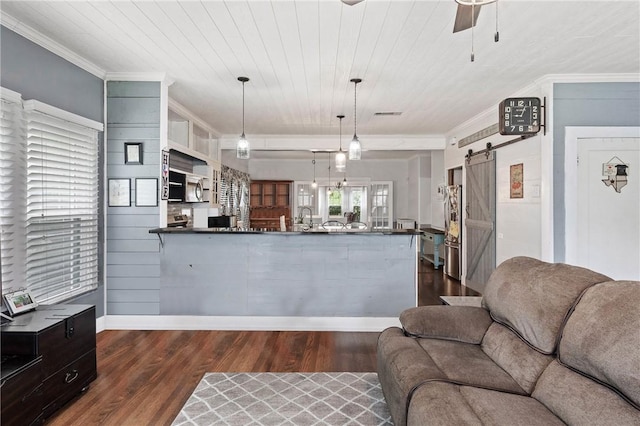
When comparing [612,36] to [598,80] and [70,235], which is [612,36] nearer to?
[598,80]

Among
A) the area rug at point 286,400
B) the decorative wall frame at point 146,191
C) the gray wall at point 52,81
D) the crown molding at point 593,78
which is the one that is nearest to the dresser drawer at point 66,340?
the area rug at point 286,400

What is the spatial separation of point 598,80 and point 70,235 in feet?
18.3

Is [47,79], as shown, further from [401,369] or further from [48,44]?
[401,369]

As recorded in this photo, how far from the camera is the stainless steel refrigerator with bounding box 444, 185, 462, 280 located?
21.4 ft

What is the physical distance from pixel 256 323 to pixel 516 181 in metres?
3.66

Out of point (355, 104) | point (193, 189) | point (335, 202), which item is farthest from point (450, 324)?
point (335, 202)

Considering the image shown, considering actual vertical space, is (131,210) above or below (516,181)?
below

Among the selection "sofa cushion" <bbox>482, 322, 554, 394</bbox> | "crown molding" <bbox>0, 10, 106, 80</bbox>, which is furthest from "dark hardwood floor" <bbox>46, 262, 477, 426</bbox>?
"crown molding" <bbox>0, 10, 106, 80</bbox>

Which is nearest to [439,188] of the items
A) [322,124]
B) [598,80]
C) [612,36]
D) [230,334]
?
[322,124]

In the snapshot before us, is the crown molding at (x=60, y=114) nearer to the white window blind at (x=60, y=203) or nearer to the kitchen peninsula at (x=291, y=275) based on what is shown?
the white window blind at (x=60, y=203)

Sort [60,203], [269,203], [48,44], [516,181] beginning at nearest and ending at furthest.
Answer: [48,44] < [60,203] < [516,181] < [269,203]

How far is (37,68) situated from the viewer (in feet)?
9.97

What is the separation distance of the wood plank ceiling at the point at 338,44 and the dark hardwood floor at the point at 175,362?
275cm

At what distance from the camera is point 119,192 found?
156 inches
